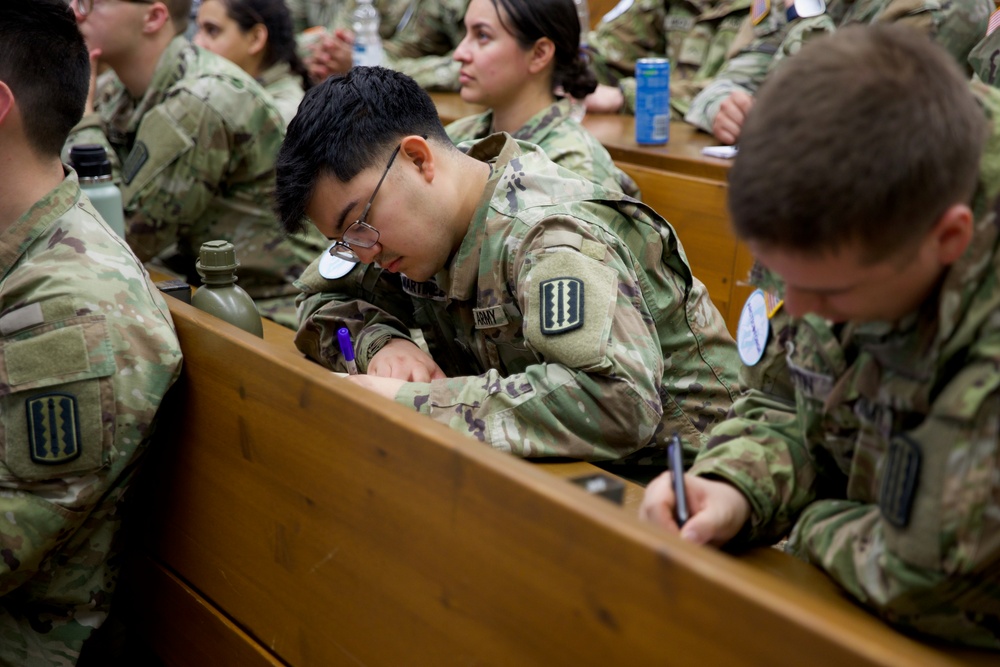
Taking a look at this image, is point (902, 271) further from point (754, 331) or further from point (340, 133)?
point (340, 133)

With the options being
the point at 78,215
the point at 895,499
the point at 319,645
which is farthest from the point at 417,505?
the point at 78,215

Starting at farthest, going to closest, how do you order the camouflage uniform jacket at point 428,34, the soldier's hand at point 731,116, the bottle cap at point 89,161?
the camouflage uniform jacket at point 428,34
the soldier's hand at point 731,116
the bottle cap at point 89,161

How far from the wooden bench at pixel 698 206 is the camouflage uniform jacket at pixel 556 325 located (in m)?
0.92

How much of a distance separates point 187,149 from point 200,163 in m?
0.05

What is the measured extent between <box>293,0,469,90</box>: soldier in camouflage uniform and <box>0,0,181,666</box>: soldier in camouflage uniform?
253 cm

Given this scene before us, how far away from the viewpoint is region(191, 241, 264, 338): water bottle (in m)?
1.70

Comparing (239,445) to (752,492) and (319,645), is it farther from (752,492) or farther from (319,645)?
(752,492)

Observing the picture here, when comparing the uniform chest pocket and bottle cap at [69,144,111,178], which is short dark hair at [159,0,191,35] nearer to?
bottle cap at [69,144,111,178]

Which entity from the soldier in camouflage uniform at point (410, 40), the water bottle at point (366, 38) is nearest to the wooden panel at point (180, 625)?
the water bottle at point (366, 38)

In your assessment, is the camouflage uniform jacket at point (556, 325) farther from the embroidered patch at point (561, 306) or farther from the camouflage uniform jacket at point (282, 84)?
the camouflage uniform jacket at point (282, 84)

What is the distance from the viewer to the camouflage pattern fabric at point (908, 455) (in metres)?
0.86

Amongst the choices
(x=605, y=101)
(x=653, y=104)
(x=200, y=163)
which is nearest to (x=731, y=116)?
(x=653, y=104)

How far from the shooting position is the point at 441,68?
4.29 meters

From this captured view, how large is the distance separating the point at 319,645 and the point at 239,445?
0.29 metres
